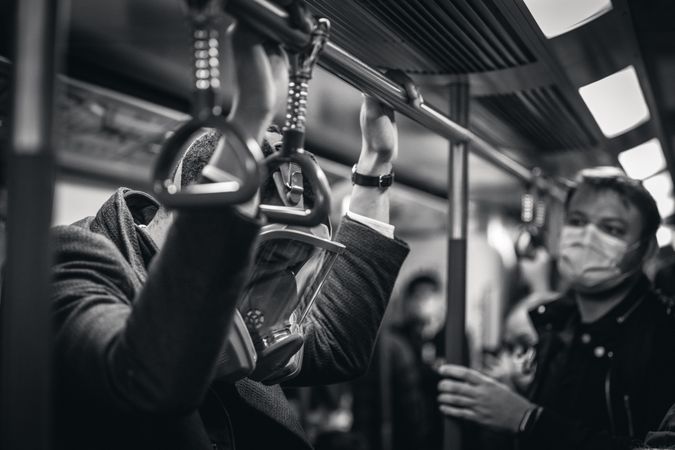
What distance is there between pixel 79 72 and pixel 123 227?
205 centimetres

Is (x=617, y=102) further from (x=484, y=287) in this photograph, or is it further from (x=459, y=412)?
(x=484, y=287)

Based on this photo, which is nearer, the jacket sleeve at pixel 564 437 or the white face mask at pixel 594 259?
the jacket sleeve at pixel 564 437

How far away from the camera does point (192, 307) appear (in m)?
0.83

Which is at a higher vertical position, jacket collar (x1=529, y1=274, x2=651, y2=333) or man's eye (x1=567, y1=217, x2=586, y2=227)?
man's eye (x1=567, y1=217, x2=586, y2=227)

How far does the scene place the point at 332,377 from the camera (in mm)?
1558

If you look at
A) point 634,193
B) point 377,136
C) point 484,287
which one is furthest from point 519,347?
point 484,287

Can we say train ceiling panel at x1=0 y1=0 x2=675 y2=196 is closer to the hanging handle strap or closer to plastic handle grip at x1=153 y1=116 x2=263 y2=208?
the hanging handle strap

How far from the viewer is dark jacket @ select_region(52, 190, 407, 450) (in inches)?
32.7

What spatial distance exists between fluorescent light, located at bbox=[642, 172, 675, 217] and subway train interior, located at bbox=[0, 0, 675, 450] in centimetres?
24

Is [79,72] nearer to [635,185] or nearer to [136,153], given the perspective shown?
[136,153]

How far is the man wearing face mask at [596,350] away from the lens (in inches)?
73.4

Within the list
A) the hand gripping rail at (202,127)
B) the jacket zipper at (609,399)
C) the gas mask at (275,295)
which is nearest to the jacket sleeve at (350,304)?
the gas mask at (275,295)

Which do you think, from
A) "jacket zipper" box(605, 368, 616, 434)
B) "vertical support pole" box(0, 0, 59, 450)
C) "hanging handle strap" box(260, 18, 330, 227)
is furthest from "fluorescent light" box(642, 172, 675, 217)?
"vertical support pole" box(0, 0, 59, 450)

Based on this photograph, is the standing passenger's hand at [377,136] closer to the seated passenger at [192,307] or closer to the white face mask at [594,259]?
the seated passenger at [192,307]
